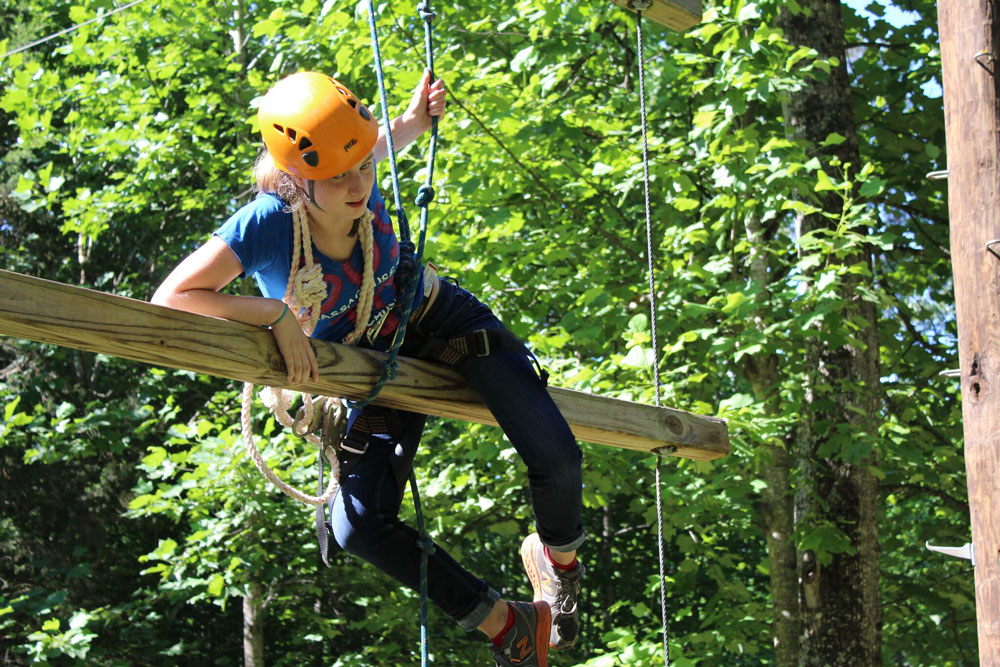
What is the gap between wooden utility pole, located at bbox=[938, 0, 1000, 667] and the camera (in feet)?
11.3

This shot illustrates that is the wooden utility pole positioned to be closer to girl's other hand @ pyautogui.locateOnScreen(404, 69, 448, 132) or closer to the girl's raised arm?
girl's other hand @ pyautogui.locateOnScreen(404, 69, 448, 132)

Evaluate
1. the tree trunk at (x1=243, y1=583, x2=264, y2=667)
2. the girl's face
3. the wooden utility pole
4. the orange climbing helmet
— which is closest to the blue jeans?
the girl's face

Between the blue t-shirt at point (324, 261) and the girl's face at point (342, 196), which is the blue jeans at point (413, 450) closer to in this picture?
the blue t-shirt at point (324, 261)

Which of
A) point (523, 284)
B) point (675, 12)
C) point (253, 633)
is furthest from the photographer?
point (253, 633)

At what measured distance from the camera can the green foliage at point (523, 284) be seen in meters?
5.19

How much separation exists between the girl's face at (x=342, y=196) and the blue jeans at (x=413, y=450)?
1.27ft

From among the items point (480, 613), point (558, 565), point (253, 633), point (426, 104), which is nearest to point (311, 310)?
point (426, 104)

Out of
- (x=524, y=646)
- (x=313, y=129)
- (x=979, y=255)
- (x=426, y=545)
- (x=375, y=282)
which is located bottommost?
(x=524, y=646)

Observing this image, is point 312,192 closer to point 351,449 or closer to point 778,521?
point 351,449

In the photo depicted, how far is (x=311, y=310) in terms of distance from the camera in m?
2.32

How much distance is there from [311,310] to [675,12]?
6.09 ft

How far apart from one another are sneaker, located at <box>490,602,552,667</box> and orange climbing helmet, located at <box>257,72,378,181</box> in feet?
3.91

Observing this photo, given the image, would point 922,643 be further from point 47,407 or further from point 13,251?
point 13,251

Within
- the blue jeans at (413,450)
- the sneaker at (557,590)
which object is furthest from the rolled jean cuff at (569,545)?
the sneaker at (557,590)
